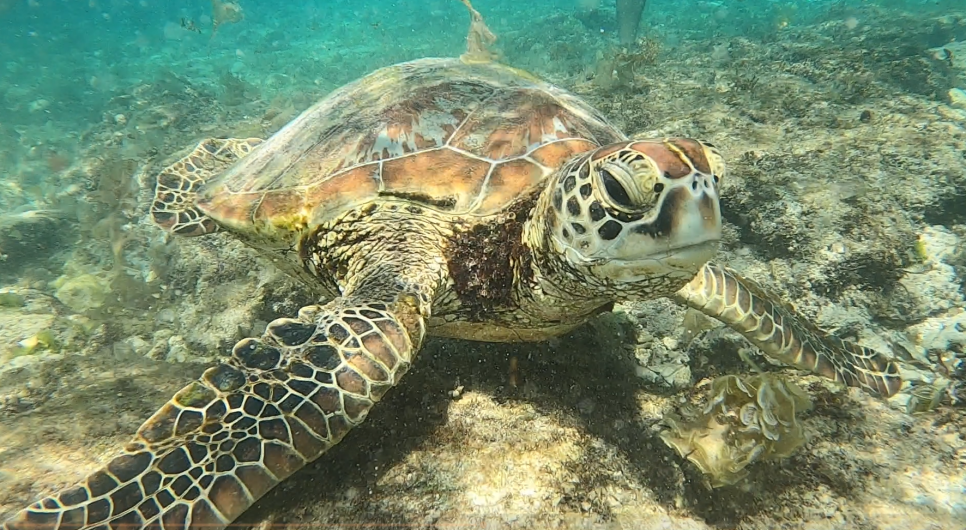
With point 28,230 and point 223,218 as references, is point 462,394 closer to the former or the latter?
point 223,218

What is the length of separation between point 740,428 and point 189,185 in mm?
4258

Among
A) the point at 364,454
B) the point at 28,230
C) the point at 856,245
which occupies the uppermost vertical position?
the point at 856,245

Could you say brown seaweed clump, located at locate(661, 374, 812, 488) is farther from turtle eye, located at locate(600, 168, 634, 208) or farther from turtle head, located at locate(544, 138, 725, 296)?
turtle eye, located at locate(600, 168, 634, 208)

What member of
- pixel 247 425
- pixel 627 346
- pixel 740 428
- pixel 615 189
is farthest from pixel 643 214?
pixel 247 425

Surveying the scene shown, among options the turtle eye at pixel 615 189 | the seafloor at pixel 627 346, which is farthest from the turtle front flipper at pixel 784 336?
the turtle eye at pixel 615 189

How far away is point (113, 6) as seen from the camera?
44281mm

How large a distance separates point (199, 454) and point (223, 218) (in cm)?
161

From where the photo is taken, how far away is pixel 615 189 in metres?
1.41

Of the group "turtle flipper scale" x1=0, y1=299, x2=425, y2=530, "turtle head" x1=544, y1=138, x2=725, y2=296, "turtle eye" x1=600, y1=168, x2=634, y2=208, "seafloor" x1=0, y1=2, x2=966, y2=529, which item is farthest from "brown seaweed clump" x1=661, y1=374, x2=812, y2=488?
"turtle flipper scale" x1=0, y1=299, x2=425, y2=530

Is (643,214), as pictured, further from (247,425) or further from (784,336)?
(247,425)

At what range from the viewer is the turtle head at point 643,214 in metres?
1.32

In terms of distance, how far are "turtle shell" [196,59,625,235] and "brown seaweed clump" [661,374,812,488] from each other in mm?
1199

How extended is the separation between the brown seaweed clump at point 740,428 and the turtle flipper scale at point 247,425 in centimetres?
113

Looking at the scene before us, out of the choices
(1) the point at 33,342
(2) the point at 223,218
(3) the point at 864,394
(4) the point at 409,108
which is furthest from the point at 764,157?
(1) the point at 33,342
